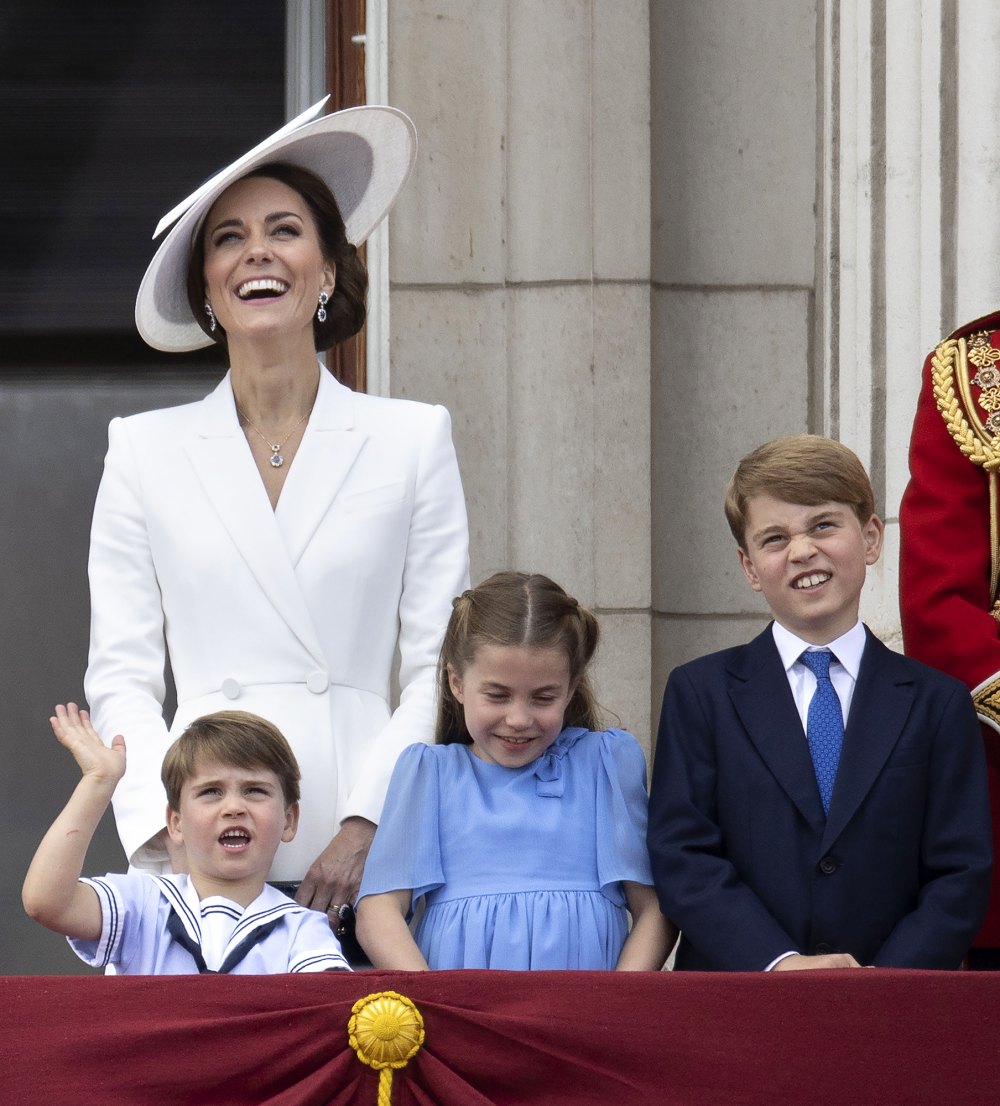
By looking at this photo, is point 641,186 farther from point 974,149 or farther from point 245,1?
point 245,1

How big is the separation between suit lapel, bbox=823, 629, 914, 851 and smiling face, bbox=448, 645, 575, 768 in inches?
16.7

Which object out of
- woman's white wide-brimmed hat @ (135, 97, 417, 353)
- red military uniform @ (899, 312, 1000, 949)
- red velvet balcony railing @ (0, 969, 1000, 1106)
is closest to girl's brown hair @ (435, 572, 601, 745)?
red military uniform @ (899, 312, 1000, 949)

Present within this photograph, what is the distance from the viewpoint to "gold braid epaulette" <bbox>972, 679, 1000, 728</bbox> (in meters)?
3.02

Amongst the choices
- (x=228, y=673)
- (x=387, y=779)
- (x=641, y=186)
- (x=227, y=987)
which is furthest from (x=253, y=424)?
(x=641, y=186)

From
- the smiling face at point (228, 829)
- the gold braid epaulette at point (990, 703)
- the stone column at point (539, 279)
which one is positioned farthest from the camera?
the stone column at point (539, 279)

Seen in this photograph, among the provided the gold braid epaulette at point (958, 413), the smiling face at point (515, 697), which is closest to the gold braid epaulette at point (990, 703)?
the gold braid epaulette at point (958, 413)

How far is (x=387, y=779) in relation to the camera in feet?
10.0

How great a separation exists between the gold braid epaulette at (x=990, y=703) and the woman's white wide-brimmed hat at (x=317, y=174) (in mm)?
1331

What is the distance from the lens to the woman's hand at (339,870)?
297 cm

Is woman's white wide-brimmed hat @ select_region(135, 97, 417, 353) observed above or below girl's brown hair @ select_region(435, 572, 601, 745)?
above

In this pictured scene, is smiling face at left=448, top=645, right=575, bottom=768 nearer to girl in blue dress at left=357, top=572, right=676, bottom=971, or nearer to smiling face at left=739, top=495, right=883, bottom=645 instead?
girl in blue dress at left=357, top=572, right=676, bottom=971

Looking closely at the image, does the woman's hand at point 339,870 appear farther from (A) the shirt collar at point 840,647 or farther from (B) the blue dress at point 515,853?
(A) the shirt collar at point 840,647

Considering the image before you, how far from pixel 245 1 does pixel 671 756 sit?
2.90 metres

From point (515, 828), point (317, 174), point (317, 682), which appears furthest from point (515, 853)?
point (317, 174)
